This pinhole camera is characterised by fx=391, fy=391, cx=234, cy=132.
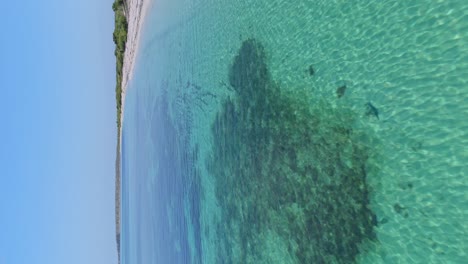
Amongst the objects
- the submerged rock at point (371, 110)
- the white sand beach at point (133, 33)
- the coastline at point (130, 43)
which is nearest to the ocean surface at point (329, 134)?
the submerged rock at point (371, 110)

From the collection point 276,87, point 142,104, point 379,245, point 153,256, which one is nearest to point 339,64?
point 276,87

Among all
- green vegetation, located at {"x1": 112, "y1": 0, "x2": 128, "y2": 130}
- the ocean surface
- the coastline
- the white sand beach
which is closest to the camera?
the ocean surface

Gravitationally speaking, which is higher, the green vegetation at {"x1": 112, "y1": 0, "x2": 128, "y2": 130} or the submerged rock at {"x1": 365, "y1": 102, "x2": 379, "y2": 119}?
the green vegetation at {"x1": 112, "y1": 0, "x2": 128, "y2": 130}

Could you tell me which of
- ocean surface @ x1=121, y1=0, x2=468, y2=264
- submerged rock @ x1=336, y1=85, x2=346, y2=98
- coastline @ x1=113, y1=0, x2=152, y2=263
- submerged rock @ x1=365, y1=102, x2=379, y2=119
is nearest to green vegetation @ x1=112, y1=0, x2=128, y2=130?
coastline @ x1=113, y1=0, x2=152, y2=263

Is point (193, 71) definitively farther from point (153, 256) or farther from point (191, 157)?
point (153, 256)

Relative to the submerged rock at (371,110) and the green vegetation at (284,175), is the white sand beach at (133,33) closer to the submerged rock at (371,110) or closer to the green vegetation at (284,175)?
the green vegetation at (284,175)

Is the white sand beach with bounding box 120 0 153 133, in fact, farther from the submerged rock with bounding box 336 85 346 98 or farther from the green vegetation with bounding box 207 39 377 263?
the submerged rock with bounding box 336 85 346 98
